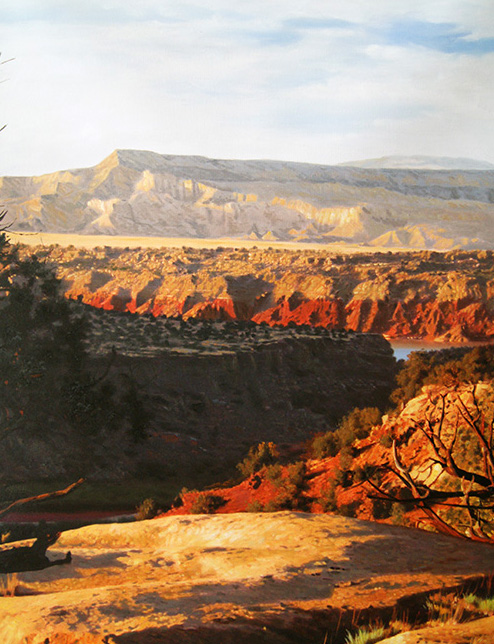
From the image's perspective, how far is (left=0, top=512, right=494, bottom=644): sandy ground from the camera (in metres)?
5.93

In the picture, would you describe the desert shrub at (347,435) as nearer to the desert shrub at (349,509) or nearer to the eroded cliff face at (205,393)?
the desert shrub at (349,509)

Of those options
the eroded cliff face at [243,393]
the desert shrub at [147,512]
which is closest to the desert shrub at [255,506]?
the desert shrub at [147,512]

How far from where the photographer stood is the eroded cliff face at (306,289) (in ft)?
134

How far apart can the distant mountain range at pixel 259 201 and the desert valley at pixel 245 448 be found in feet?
122

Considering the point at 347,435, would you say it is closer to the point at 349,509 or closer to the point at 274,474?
the point at 274,474

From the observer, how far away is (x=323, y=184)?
13588 cm

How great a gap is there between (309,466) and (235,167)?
444ft

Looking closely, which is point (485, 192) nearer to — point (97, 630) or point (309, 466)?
point (309, 466)

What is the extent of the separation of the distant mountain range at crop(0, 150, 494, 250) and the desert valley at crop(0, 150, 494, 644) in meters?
37.2

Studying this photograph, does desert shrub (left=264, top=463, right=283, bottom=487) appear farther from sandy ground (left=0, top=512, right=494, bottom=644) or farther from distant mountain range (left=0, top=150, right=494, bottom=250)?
distant mountain range (left=0, top=150, right=494, bottom=250)

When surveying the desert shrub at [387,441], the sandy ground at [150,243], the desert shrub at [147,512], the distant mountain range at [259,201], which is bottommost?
the desert shrub at [147,512]

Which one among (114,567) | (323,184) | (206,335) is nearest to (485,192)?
(323,184)

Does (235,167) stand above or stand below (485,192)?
above

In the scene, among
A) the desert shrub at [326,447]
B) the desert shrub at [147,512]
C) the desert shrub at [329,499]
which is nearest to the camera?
the desert shrub at [329,499]
